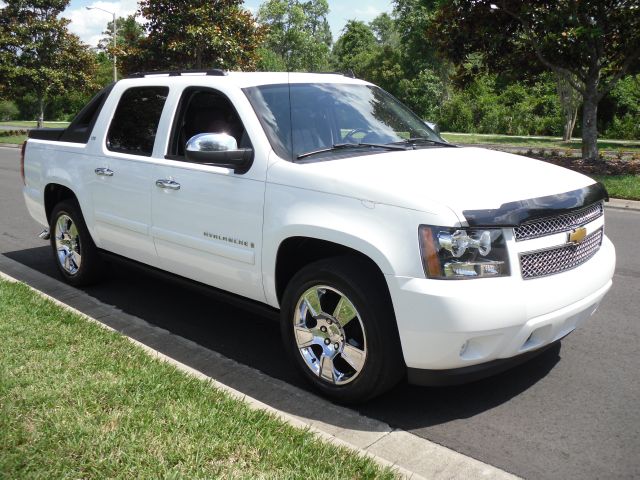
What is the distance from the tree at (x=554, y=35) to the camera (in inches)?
547

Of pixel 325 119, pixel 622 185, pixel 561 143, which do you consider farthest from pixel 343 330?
pixel 561 143

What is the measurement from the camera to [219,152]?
4.00 meters

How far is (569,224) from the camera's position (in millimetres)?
3631

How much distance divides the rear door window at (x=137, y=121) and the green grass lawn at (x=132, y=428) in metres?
1.69

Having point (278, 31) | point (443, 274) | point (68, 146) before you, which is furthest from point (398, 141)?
point (278, 31)

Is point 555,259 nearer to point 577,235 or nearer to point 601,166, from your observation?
point 577,235

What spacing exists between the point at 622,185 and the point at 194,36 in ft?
48.3

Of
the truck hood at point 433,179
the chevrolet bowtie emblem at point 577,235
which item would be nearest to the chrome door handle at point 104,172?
the truck hood at point 433,179

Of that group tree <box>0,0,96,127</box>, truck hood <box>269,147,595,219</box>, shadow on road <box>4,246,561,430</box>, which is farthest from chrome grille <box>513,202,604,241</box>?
tree <box>0,0,96,127</box>

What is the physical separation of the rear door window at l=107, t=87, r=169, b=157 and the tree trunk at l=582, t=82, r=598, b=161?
12449 mm

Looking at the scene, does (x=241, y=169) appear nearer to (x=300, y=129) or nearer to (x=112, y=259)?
(x=300, y=129)

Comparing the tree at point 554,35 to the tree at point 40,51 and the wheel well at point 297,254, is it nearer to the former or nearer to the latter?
the wheel well at point 297,254

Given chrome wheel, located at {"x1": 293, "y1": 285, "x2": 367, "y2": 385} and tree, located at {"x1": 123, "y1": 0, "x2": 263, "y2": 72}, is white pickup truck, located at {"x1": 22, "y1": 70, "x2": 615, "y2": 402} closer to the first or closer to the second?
chrome wheel, located at {"x1": 293, "y1": 285, "x2": 367, "y2": 385}

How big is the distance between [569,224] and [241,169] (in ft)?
6.42
